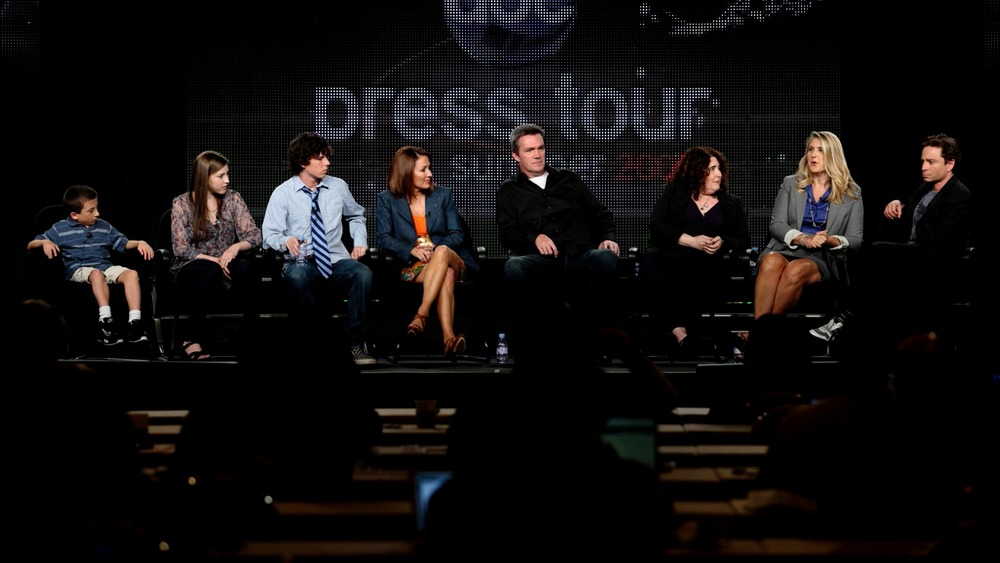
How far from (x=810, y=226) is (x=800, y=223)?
6 cm

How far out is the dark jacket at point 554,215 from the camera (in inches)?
218

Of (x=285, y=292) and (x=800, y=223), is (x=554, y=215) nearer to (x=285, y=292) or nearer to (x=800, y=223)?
(x=800, y=223)

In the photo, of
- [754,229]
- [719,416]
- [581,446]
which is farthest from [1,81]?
[581,446]

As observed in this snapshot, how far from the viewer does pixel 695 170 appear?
5.59 meters

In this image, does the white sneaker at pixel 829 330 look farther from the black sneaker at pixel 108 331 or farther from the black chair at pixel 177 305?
the black sneaker at pixel 108 331

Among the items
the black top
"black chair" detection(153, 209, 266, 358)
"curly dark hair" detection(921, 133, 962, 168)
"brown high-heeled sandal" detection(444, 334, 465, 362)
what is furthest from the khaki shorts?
"curly dark hair" detection(921, 133, 962, 168)

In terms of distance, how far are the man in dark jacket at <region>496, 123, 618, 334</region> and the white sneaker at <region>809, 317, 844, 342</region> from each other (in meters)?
1.14

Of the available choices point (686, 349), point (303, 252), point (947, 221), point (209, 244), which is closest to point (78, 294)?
point (209, 244)

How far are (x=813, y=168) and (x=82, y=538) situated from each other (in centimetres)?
468

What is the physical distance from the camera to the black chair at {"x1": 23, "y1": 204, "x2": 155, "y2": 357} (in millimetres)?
5355

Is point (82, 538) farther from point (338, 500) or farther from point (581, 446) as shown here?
point (581, 446)

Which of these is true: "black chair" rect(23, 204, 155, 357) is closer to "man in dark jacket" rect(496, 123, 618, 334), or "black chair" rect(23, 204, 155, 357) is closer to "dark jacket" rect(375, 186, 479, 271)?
"dark jacket" rect(375, 186, 479, 271)

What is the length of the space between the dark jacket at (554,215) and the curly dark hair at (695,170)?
0.45 m

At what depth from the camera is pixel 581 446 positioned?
6.01 ft
